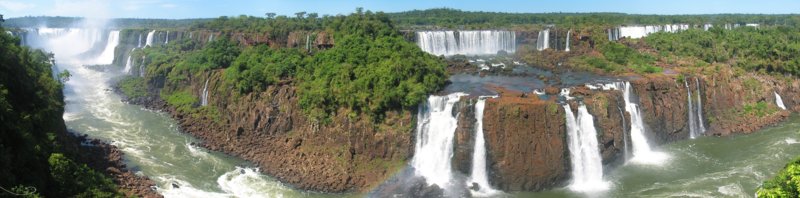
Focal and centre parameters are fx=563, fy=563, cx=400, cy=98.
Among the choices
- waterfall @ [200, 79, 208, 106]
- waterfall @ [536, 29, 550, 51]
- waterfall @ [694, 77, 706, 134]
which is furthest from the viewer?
waterfall @ [536, 29, 550, 51]

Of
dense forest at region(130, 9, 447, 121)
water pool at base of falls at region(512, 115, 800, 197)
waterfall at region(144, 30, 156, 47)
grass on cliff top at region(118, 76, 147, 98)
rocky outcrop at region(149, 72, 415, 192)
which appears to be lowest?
water pool at base of falls at region(512, 115, 800, 197)

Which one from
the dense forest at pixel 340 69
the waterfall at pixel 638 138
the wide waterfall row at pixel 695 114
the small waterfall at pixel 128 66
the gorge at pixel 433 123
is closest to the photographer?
the gorge at pixel 433 123

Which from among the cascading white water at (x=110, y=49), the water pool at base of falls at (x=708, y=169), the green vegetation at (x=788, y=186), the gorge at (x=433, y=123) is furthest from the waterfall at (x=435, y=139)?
the cascading white water at (x=110, y=49)

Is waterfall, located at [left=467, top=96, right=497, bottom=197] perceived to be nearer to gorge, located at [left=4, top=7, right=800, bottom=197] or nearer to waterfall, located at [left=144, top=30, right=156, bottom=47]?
gorge, located at [left=4, top=7, right=800, bottom=197]

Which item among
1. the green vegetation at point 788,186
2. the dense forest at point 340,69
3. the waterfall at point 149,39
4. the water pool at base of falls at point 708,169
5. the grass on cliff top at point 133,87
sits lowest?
the water pool at base of falls at point 708,169

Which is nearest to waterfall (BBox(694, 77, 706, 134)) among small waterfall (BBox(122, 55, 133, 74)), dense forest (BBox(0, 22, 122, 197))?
dense forest (BBox(0, 22, 122, 197))

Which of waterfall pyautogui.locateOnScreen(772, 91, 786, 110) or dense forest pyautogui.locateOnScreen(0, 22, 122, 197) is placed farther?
waterfall pyautogui.locateOnScreen(772, 91, 786, 110)

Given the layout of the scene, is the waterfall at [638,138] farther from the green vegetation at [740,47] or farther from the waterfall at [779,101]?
the waterfall at [779,101]

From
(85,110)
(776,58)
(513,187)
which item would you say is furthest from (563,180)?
(85,110)
